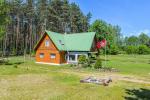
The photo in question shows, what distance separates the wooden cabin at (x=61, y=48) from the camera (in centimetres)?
3875

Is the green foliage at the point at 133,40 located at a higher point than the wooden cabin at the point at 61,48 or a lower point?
higher

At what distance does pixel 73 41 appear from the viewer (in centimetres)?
4203

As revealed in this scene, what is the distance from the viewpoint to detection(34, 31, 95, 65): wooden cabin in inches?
1526

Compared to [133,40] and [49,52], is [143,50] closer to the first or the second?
[49,52]

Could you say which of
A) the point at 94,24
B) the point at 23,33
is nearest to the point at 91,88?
the point at 94,24

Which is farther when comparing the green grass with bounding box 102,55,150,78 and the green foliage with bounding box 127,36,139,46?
the green foliage with bounding box 127,36,139,46

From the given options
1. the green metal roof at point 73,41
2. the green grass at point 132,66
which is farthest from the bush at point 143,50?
the green metal roof at point 73,41

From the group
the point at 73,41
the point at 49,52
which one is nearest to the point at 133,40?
the point at 73,41

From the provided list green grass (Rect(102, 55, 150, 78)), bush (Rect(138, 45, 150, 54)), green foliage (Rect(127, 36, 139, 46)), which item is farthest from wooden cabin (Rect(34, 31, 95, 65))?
green foliage (Rect(127, 36, 139, 46))

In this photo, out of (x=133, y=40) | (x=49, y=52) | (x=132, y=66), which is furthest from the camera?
(x=133, y=40)

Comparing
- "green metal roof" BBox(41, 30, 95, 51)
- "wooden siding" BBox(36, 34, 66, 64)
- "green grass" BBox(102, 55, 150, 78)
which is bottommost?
"green grass" BBox(102, 55, 150, 78)

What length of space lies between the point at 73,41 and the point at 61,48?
154 inches

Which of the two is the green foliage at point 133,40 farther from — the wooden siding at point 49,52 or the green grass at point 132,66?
the wooden siding at point 49,52

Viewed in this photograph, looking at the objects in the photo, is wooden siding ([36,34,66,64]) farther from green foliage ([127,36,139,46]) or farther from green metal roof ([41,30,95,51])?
green foliage ([127,36,139,46])
